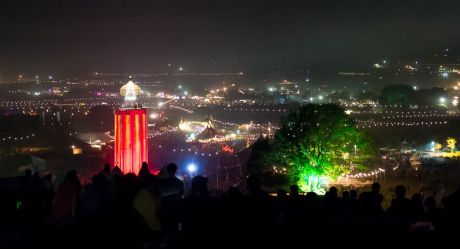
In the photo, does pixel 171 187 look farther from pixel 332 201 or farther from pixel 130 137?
pixel 130 137

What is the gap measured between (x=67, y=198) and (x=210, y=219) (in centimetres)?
284

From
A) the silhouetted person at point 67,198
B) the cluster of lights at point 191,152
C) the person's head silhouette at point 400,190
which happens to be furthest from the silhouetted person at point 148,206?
the cluster of lights at point 191,152

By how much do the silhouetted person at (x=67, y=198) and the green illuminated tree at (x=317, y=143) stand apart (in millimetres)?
19388

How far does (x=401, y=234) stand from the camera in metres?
8.44

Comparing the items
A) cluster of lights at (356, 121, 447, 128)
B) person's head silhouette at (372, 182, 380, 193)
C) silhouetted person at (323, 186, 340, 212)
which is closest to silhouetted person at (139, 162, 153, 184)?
silhouetted person at (323, 186, 340, 212)

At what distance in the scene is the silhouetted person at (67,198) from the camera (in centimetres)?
991

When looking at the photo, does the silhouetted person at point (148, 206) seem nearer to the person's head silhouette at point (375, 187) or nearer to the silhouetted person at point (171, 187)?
the silhouetted person at point (171, 187)

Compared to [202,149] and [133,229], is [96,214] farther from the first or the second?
[202,149]

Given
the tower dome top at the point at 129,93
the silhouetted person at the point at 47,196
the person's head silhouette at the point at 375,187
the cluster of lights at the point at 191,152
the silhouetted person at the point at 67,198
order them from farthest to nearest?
the cluster of lights at the point at 191,152
the tower dome top at the point at 129,93
the silhouetted person at the point at 47,196
the person's head silhouette at the point at 375,187
the silhouetted person at the point at 67,198

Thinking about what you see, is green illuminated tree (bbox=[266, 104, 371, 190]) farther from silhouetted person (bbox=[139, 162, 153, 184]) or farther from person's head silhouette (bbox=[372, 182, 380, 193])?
silhouetted person (bbox=[139, 162, 153, 184])

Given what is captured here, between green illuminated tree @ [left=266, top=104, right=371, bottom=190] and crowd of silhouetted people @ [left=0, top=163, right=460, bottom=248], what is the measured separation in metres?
17.7

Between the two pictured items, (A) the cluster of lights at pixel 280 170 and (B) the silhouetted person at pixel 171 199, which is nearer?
(B) the silhouetted person at pixel 171 199

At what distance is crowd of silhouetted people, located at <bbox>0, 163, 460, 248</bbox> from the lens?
7453 mm

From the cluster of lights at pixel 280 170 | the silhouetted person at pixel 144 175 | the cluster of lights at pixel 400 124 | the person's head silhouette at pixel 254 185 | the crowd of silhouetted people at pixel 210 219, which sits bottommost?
the cluster of lights at pixel 280 170
